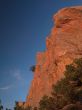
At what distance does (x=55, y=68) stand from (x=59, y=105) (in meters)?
30.9

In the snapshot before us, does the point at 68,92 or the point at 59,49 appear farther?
the point at 59,49

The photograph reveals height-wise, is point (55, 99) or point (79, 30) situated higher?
point (79, 30)

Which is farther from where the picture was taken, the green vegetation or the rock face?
the rock face

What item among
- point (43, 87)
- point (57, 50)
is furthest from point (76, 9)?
point (43, 87)

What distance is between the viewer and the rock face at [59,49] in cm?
9775

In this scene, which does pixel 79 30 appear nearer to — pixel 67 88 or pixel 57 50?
pixel 57 50

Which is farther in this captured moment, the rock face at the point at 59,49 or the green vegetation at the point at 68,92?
the rock face at the point at 59,49

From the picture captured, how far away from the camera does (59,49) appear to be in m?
101

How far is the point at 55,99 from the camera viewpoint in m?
75.2

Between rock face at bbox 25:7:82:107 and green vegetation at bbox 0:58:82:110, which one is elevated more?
rock face at bbox 25:7:82:107

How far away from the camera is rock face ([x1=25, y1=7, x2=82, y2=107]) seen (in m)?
97.8

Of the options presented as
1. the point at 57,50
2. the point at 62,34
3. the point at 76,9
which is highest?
the point at 76,9

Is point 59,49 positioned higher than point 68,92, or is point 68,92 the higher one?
point 59,49

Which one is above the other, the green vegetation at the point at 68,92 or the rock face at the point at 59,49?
the rock face at the point at 59,49
